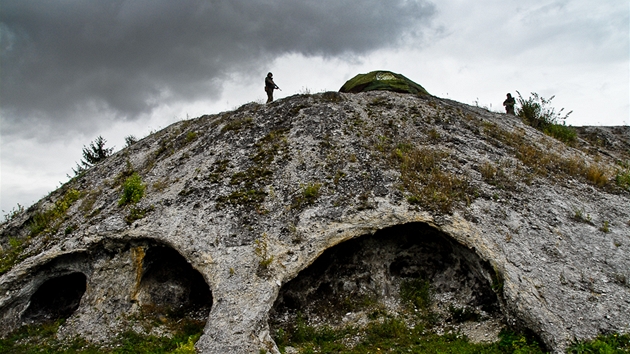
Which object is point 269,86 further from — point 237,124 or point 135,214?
point 135,214

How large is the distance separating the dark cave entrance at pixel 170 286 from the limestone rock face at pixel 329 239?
0.04 metres

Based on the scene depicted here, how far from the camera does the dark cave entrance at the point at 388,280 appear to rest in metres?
13.8

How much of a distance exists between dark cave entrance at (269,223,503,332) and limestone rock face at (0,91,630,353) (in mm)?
48

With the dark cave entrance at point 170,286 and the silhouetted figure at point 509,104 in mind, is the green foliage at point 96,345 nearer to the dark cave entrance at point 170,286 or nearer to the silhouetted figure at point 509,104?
the dark cave entrance at point 170,286

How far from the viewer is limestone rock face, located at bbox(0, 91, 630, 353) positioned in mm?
12555

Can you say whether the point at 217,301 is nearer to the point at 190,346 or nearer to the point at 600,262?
the point at 190,346

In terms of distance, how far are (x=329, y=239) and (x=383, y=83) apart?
16.9m

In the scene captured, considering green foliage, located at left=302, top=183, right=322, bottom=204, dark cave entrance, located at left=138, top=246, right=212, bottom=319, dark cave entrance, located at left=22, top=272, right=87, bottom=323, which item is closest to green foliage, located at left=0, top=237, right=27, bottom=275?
dark cave entrance, located at left=22, top=272, right=87, bottom=323

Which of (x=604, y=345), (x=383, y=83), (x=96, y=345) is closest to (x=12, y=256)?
(x=96, y=345)

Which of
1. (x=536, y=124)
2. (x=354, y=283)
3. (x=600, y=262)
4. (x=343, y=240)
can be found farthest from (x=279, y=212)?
(x=536, y=124)

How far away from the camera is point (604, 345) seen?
10.7 meters

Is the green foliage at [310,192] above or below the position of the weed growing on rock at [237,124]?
below

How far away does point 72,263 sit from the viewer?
15.5m

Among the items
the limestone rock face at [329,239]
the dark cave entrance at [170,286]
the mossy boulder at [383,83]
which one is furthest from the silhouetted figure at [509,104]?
the dark cave entrance at [170,286]
